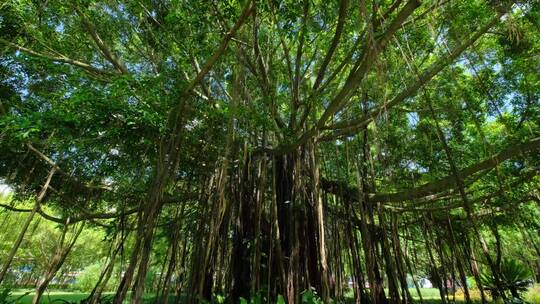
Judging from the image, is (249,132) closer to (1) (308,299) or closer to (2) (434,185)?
(1) (308,299)

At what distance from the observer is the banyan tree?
Answer: 263cm

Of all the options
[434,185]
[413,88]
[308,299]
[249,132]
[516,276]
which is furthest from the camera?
[516,276]

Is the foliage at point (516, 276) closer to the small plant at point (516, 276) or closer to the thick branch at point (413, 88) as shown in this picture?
the small plant at point (516, 276)

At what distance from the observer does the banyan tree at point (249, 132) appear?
2633mm

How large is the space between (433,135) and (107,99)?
3910mm

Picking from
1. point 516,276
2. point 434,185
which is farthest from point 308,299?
point 516,276

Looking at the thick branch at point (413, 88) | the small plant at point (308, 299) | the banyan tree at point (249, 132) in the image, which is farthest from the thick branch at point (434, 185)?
the small plant at point (308, 299)

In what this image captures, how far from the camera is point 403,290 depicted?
3131mm

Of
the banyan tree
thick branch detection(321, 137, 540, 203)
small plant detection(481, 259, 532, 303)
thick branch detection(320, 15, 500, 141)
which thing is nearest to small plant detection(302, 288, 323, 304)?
the banyan tree

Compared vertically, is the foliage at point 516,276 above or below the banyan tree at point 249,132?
below

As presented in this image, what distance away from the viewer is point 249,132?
11.4 feet

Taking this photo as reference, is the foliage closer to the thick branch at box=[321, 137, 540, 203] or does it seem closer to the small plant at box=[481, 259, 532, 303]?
the small plant at box=[481, 259, 532, 303]

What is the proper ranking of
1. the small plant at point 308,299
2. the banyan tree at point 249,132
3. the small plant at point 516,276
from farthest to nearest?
the small plant at point 516,276 < the small plant at point 308,299 < the banyan tree at point 249,132

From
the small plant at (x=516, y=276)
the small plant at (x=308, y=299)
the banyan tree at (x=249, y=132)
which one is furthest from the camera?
the small plant at (x=516, y=276)
